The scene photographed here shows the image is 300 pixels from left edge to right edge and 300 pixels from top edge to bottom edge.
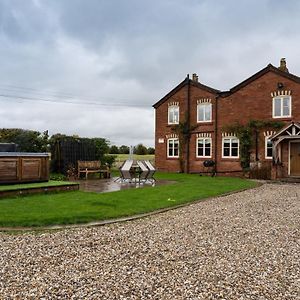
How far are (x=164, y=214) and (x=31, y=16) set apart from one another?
38.1ft

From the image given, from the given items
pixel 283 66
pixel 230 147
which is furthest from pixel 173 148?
pixel 283 66

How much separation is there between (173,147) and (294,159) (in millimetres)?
9401

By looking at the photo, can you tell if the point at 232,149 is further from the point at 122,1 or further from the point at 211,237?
the point at 211,237

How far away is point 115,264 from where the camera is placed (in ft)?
16.2

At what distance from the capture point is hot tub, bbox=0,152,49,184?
11.9 metres

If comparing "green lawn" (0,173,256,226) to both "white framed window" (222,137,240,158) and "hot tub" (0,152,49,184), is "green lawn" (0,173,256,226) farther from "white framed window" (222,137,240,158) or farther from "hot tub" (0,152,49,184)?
"white framed window" (222,137,240,158)

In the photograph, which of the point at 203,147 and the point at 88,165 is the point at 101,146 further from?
the point at 203,147

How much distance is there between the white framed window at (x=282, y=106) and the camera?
71.2 ft

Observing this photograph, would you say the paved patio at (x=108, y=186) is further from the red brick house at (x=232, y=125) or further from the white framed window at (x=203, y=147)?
the white framed window at (x=203, y=147)

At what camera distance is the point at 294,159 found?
2116 cm

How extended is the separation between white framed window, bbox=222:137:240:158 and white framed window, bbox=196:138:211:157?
1.21 metres

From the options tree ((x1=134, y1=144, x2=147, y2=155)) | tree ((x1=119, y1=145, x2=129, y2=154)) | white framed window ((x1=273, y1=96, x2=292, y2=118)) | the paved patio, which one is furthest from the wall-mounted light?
tree ((x1=119, y1=145, x2=129, y2=154))

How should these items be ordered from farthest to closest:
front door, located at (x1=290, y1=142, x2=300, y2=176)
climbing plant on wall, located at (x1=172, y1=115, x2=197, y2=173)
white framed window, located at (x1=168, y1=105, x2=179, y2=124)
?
white framed window, located at (x1=168, y1=105, x2=179, y2=124) < climbing plant on wall, located at (x1=172, y1=115, x2=197, y2=173) < front door, located at (x1=290, y1=142, x2=300, y2=176)

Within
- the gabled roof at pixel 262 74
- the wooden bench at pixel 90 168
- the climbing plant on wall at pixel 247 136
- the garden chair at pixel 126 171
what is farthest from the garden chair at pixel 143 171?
the gabled roof at pixel 262 74
